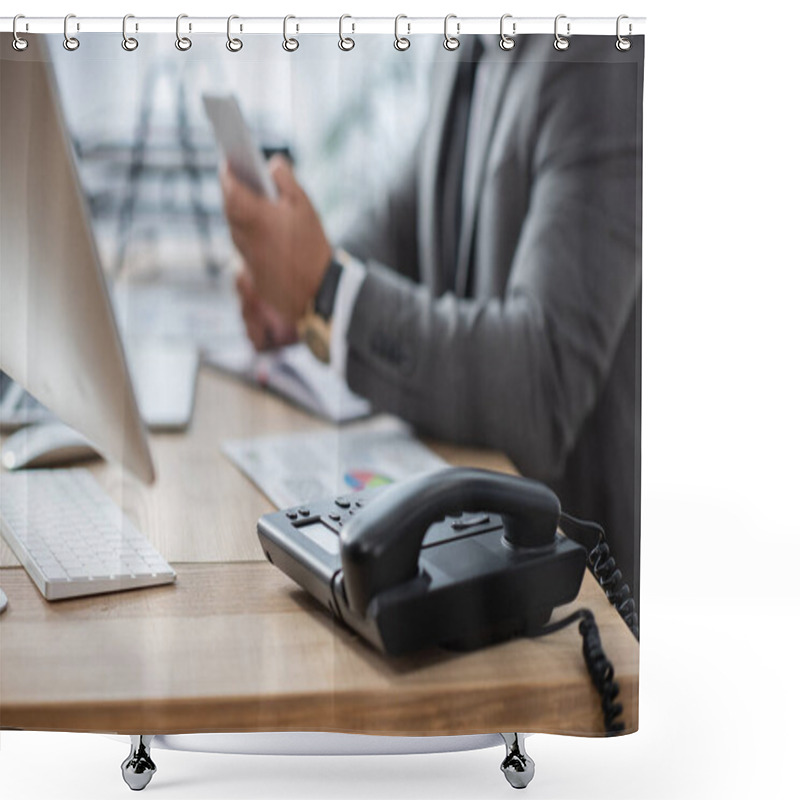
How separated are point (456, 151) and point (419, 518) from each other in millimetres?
449

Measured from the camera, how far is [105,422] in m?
1.23

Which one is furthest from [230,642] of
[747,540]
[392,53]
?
[747,540]

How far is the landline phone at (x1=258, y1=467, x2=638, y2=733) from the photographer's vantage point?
3.66 feet

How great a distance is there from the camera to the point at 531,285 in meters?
1.23

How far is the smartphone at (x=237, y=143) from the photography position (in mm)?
1188

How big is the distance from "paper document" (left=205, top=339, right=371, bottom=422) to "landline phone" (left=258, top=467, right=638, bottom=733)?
0.11 metres

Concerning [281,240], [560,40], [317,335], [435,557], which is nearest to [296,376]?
[317,335]

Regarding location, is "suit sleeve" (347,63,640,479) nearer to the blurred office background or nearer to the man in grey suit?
the man in grey suit

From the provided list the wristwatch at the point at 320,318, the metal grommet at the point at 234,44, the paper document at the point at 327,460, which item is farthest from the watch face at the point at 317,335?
the metal grommet at the point at 234,44

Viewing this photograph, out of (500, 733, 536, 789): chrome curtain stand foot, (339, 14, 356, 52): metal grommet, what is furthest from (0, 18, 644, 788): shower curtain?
(500, 733, 536, 789): chrome curtain stand foot

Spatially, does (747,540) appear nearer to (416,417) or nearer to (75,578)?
(416,417)

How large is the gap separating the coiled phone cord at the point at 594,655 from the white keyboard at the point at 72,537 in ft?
1.54

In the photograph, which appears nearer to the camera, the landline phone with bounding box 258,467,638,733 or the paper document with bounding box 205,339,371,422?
the landline phone with bounding box 258,467,638,733

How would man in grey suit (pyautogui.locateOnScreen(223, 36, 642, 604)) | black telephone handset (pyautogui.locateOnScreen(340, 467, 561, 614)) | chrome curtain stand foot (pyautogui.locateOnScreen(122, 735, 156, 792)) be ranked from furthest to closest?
chrome curtain stand foot (pyautogui.locateOnScreen(122, 735, 156, 792)) → man in grey suit (pyautogui.locateOnScreen(223, 36, 642, 604)) → black telephone handset (pyautogui.locateOnScreen(340, 467, 561, 614))
